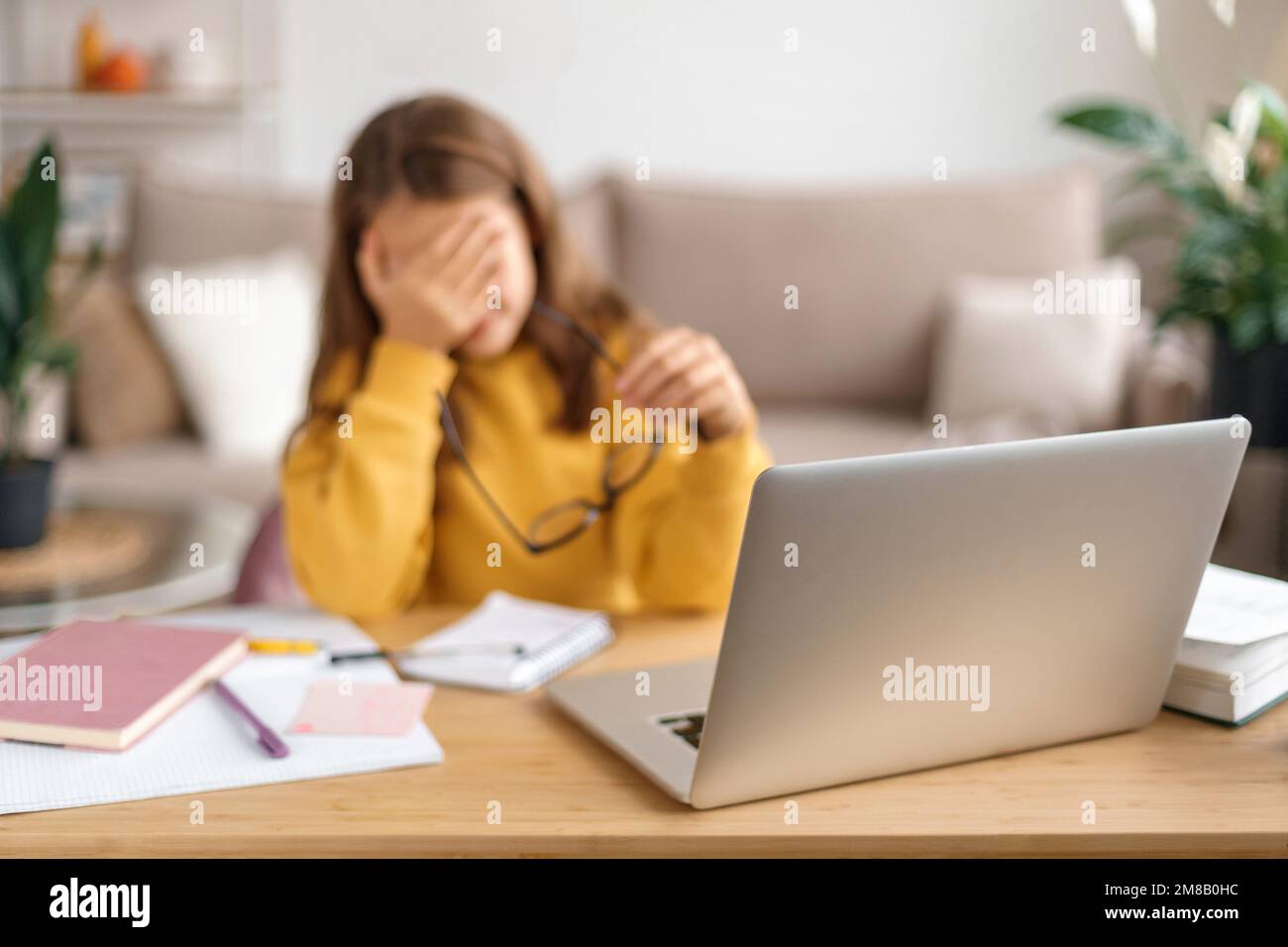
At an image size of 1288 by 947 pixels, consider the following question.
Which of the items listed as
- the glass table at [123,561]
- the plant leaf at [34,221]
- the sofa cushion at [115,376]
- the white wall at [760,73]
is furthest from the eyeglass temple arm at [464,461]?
the white wall at [760,73]

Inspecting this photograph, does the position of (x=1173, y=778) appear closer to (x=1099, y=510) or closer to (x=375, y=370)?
(x=1099, y=510)

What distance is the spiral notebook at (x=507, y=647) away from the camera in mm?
894

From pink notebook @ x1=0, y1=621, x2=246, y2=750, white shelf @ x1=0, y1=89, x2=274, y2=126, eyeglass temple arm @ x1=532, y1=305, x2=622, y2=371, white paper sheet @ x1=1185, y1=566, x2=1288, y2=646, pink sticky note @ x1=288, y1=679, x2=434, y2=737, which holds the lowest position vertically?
pink sticky note @ x1=288, y1=679, x2=434, y2=737

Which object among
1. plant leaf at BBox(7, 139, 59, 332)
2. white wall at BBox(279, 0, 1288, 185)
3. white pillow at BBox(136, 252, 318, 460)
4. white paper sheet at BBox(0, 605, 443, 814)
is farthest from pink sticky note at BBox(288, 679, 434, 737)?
white wall at BBox(279, 0, 1288, 185)

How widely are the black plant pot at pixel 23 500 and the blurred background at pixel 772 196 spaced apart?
0.27m

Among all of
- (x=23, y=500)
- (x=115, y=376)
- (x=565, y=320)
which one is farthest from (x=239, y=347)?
(x=565, y=320)

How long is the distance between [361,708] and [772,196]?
87.7 inches

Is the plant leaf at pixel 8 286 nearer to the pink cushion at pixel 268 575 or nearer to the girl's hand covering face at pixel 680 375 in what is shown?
the pink cushion at pixel 268 575

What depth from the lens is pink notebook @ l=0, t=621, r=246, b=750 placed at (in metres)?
0.76

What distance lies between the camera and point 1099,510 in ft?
2.33

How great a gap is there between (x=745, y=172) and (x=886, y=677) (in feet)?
9.38

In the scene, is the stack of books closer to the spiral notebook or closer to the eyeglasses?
the spiral notebook

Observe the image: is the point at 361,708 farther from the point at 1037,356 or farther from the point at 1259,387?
the point at 1037,356

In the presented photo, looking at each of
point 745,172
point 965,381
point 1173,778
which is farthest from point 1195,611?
point 745,172
